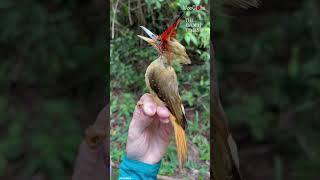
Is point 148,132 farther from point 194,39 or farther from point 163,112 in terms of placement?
point 194,39

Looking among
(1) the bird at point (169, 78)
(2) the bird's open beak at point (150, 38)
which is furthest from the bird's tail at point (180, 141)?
(2) the bird's open beak at point (150, 38)

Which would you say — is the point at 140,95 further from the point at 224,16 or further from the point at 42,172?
the point at 42,172

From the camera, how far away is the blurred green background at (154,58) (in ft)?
2.87

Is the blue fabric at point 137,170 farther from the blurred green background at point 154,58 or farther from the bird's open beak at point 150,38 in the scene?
the bird's open beak at point 150,38

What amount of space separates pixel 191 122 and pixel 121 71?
12 cm

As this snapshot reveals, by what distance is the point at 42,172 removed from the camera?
1.24 metres

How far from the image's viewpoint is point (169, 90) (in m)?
0.89

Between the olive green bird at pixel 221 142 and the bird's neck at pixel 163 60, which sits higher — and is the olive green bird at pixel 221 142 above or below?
below

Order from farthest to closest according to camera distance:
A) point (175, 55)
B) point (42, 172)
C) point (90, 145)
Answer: point (42, 172), point (90, 145), point (175, 55)

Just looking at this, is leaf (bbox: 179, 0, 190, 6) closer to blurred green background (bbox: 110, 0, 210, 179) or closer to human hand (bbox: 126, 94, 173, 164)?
blurred green background (bbox: 110, 0, 210, 179)

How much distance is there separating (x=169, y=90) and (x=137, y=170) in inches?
5.0

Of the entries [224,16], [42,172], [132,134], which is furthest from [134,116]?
[42,172]

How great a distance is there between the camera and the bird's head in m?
0.88

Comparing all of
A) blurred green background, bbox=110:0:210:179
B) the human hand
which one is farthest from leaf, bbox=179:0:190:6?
the human hand
